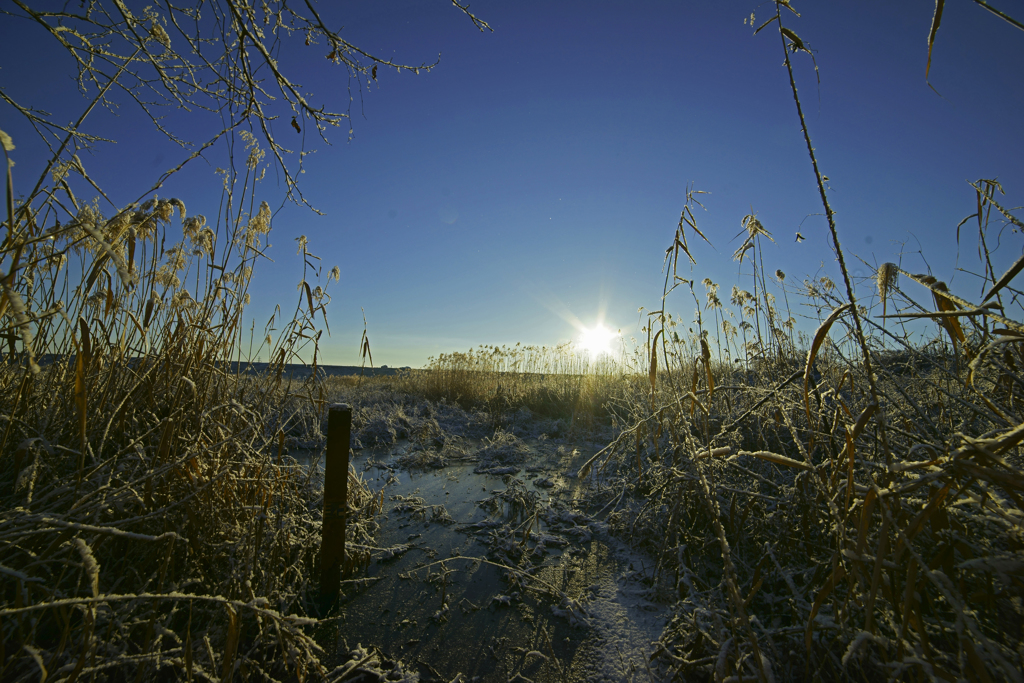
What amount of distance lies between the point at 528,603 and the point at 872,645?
47.7 inches

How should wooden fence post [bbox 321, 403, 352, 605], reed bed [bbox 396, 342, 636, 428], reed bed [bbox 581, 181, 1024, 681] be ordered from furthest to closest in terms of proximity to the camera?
reed bed [bbox 396, 342, 636, 428], wooden fence post [bbox 321, 403, 352, 605], reed bed [bbox 581, 181, 1024, 681]

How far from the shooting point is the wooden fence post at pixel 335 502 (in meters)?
1.76

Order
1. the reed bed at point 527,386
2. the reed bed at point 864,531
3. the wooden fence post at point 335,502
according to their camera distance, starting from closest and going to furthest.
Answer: the reed bed at point 864,531
the wooden fence post at point 335,502
the reed bed at point 527,386

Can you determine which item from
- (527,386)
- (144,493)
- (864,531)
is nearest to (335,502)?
(144,493)

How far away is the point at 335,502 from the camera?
1.81 m

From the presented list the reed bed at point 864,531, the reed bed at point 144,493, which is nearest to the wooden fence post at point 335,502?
the reed bed at point 144,493

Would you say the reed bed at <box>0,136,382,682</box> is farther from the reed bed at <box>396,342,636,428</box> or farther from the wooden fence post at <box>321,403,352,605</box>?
the reed bed at <box>396,342,636,428</box>

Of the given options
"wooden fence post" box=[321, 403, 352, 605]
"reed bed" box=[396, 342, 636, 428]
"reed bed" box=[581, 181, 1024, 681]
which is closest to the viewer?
"reed bed" box=[581, 181, 1024, 681]

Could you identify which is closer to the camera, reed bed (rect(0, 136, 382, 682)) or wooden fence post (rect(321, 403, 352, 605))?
reed bed (rect(0, 136, 382, 682))

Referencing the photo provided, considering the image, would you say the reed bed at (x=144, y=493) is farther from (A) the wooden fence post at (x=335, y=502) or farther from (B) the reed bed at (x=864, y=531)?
(B) the reed bed at (x=864, y=531)

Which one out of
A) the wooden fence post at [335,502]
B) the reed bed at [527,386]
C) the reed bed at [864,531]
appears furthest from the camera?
the reed bed at [527,386]

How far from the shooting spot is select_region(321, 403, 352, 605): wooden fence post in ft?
5.77

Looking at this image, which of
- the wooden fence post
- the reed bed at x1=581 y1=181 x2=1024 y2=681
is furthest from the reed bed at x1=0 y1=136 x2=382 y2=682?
the reed bed at x1=581 y1=181 x2=1024 y2=681

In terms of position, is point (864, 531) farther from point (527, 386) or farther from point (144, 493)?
point (527, 386)
